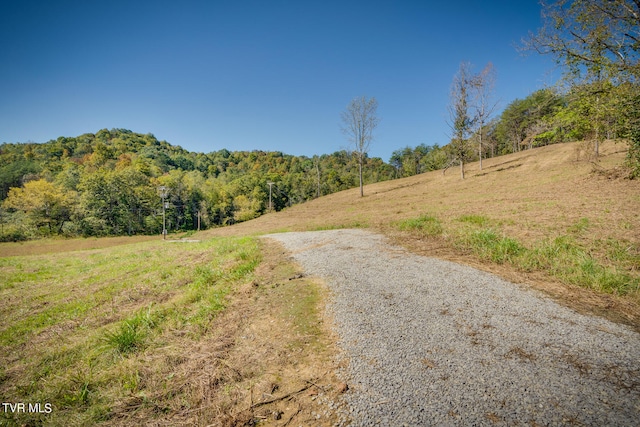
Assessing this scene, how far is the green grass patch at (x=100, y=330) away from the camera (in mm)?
3129

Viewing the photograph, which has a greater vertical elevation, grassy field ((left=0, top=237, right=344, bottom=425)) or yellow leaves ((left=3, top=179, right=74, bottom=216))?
yellow leaves ((left=3, top=179, right=74, bottom=216))

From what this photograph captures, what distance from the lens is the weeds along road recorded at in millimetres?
2197

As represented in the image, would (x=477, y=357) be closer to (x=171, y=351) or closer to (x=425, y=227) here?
(x=171, y=351)

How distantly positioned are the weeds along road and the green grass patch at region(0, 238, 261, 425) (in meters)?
2.48

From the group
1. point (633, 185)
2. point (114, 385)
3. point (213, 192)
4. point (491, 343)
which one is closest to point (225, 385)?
point (114, 385)

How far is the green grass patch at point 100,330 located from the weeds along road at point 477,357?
2483 millimetres

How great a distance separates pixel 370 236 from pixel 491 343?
7362 mm

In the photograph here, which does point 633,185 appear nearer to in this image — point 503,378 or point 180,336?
point 503,378

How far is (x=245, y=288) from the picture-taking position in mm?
5914

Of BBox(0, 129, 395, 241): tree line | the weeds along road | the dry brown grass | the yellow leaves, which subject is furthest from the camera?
BBox(0, 129, 395, 241): tree line

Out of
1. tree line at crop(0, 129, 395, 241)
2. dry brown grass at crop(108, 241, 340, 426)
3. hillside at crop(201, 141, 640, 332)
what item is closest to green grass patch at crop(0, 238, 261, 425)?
dry brown grass at crop(108, 241, 340, 426)

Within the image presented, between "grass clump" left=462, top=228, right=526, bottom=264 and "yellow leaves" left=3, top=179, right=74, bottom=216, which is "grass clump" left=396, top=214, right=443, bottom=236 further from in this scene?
"yellow leaves" left=3, top=179, right=74, bottom=216

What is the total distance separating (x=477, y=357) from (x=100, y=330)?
6840mm

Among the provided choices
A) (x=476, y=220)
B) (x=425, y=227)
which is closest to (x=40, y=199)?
(x=425, y=227)
